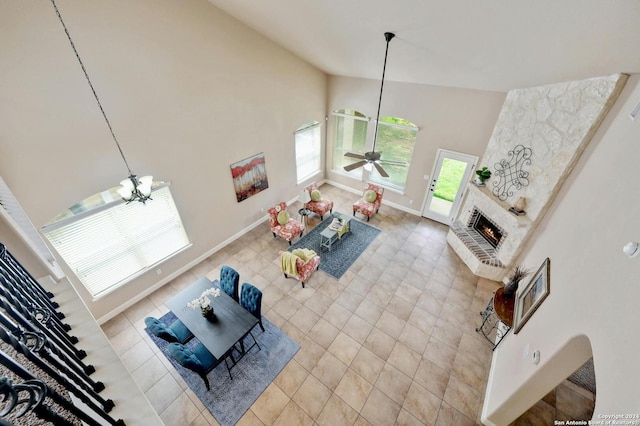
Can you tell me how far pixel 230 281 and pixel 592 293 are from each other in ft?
15.2

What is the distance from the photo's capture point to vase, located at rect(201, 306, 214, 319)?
3.94 m

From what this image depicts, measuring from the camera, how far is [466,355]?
14.3 feet

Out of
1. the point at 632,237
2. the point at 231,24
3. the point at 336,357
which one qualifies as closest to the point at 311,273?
the point at 336,357

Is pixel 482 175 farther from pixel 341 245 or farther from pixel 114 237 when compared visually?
pixel 114 237

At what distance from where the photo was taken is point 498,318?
416 cm

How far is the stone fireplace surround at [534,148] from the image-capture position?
3785 mm

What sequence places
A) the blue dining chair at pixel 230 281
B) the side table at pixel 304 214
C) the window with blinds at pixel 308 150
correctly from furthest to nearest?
the window with blinds at pixel 308 150 → the side table at pixel 304 214 → the blue dining chair at pixel 230 281

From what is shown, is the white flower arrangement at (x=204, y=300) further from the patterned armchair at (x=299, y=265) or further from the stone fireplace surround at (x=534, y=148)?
the stone fireplace surround at (x=534, y=148)

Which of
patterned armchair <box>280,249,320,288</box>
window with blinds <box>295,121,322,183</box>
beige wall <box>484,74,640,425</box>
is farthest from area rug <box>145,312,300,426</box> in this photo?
window with blinds <box>295,121,322,183</box>

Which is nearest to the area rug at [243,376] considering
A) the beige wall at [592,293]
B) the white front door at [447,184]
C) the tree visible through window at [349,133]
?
the beige wall at [592,293]

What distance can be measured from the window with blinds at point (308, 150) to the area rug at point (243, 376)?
4963 mm

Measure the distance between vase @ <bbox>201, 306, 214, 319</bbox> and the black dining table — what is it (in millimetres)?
57

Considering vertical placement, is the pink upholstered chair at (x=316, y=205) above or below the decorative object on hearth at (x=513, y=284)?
below

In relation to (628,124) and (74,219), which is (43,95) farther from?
(628,124)
